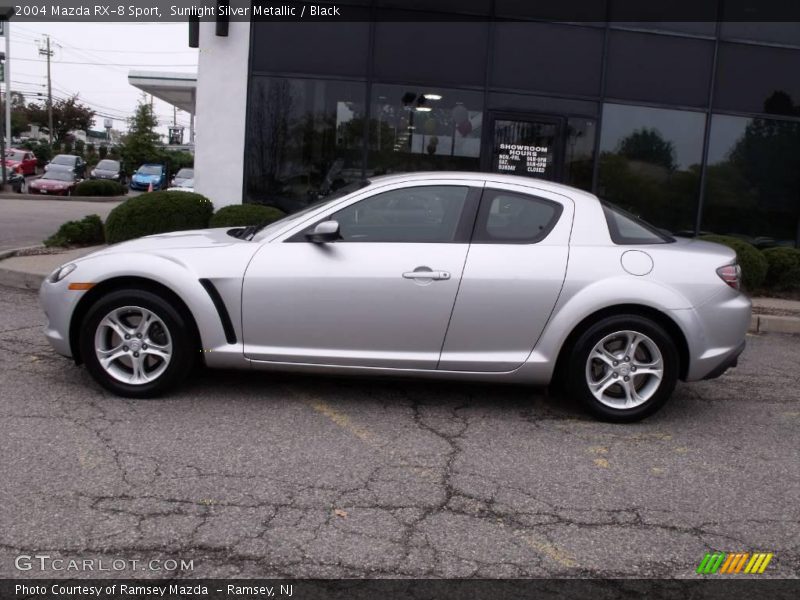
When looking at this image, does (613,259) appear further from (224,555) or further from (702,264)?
(224,555)

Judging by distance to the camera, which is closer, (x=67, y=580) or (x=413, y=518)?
(x=67, y=580)

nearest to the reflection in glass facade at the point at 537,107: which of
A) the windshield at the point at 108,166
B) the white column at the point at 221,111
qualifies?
the white column at the point at 221,111

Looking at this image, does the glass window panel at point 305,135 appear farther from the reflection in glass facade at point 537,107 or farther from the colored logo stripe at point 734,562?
the colored logo stripe at point 734,562

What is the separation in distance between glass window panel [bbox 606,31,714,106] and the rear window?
726 cm

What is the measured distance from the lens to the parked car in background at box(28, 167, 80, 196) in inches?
1236

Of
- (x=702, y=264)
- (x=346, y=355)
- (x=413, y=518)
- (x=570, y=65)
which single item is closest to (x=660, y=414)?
(x=702, y=264)

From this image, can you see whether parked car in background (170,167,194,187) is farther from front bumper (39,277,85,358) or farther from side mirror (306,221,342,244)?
side mirror (306,221,342,244)

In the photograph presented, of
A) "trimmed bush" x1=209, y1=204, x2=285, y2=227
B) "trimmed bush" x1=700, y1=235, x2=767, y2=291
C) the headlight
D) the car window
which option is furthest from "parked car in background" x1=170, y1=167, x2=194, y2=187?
the car window

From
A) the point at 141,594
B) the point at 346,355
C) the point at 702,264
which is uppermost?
the point at 702,264

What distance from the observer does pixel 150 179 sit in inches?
1561

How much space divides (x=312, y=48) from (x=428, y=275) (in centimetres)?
772

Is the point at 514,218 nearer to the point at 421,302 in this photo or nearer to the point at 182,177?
the point at 421,302

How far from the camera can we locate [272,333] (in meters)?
5.34

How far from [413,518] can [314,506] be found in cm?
47
